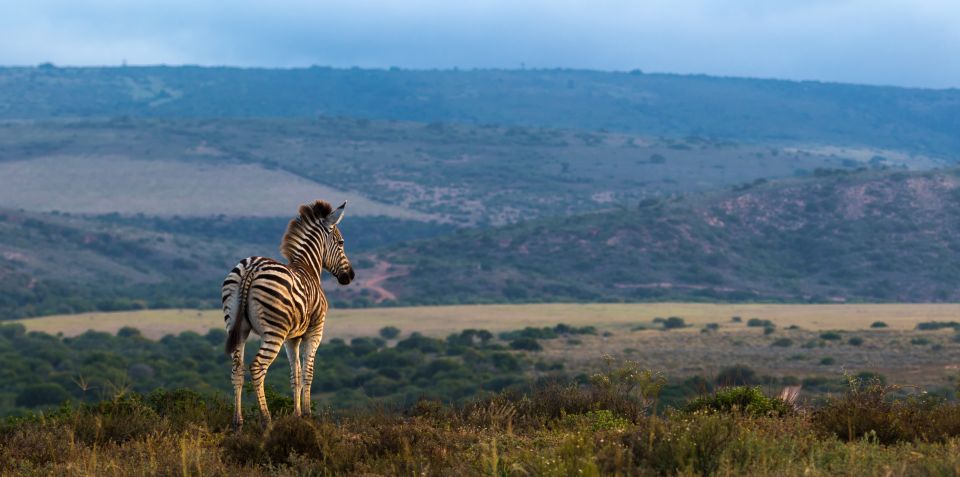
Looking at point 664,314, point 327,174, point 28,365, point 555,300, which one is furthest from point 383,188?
point 28,365

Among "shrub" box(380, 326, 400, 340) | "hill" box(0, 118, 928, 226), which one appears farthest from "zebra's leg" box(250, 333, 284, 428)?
"hill" box(0, 118, 928, 226)

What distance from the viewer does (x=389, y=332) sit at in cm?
7188

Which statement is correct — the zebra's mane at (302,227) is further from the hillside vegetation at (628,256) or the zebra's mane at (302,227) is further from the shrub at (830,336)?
the hillside vegetation at (628,256)

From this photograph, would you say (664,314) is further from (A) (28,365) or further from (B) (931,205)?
(B) (931,205)

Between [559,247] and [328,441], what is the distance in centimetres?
10311

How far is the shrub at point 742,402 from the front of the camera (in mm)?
14320

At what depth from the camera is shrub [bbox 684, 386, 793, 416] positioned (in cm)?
1432

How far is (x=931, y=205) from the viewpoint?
119 m

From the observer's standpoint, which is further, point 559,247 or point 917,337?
point 559,247

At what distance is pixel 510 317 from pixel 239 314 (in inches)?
2692

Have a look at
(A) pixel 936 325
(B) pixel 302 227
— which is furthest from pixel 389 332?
(B) pixel 302 227

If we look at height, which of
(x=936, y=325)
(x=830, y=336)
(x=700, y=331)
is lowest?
(x=700, y=331)

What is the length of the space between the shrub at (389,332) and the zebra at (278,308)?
56596 mm

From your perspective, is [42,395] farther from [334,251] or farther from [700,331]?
[334,251]
